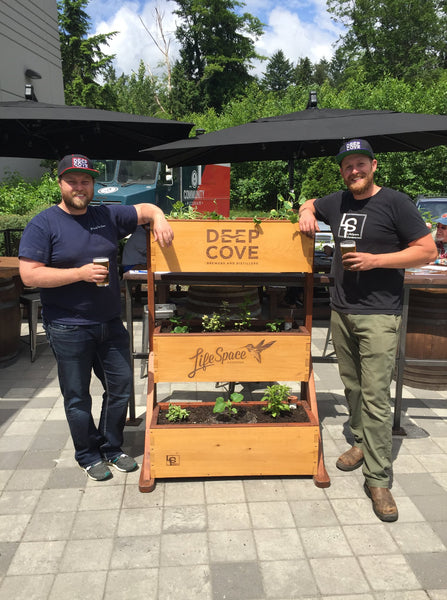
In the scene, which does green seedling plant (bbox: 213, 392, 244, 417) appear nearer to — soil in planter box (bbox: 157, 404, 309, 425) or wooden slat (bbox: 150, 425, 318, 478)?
soil in planter box (bbox: 157, 404, 309, 425)

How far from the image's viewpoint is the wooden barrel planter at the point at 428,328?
4.16 m

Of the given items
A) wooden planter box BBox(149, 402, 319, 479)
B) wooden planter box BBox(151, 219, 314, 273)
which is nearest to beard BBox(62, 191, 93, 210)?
wooden planter box BBox(151, 219, 314, 273)

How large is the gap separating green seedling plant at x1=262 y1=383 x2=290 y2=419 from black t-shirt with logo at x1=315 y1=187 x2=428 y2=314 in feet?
2.30

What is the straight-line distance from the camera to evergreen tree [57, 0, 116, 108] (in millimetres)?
26878

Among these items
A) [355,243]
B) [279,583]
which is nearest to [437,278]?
[355,243]

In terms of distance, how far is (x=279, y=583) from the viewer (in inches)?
85.2

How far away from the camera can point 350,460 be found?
3139 millimetres

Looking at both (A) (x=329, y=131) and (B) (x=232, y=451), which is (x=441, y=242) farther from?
(B) (x=232, y=451)

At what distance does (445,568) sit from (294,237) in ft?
6.27

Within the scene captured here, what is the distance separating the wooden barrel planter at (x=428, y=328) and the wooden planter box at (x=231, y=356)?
1.70m

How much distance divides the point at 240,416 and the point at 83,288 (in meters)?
1.34

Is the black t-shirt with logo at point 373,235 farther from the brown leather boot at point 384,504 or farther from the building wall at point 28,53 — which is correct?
the building wall at point 28,53

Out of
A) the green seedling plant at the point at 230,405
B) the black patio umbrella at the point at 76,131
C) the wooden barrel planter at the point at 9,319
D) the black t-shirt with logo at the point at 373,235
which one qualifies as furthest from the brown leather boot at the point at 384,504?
the wooden barrel planter at the point at 9,319

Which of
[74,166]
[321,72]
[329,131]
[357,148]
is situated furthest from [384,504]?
[321,72]
